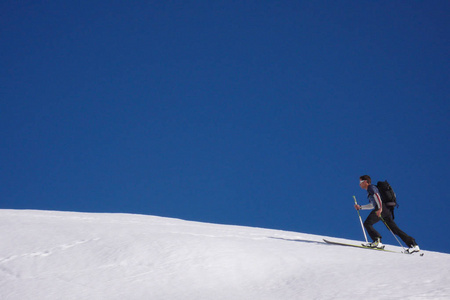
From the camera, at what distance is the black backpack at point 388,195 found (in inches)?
395

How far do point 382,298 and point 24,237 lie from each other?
697cm

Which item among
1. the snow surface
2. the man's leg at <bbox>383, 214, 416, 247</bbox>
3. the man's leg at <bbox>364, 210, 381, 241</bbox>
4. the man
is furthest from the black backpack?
the snow surface

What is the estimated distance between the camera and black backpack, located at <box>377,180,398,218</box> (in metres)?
10.0

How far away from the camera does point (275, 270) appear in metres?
7.16

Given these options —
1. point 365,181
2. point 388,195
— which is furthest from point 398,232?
point 365,181

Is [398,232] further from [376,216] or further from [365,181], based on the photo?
[365,181]

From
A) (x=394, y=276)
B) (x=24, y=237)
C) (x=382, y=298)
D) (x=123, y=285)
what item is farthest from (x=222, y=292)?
(x=24, y=237)

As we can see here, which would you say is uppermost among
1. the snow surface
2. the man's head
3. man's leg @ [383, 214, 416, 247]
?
the man's head

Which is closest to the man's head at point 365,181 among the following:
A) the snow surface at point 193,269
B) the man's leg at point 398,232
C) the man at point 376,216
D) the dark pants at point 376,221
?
the man at point 376,216

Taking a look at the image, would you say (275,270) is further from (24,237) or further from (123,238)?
(24,237)

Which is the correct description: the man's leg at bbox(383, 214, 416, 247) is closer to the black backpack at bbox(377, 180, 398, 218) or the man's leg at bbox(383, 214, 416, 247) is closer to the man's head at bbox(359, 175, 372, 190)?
the black backpack at bbox(377, 180, 398, 218)

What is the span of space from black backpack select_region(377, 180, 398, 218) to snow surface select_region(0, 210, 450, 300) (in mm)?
1491

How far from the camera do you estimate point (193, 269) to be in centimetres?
708

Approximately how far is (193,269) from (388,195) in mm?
5287
